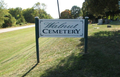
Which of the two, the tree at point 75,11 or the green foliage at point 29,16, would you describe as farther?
the tree at point 75,11

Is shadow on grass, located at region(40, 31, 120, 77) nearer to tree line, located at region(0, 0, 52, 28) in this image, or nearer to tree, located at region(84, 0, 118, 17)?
tree, located at region(84, 0, 118, 17)

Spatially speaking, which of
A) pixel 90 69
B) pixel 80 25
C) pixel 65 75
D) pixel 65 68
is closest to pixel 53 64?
pixel 65 68

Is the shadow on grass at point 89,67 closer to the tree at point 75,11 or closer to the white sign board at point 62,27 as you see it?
Answer: the white sign board at point 62,27

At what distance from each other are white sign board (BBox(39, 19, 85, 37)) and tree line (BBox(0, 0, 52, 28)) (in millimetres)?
31883

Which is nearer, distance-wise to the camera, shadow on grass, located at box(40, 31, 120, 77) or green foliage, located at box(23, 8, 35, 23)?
shadow on grass, located at box(40, 31, 120, 77)

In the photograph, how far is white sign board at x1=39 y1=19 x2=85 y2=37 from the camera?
4.71m

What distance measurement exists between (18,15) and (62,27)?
63776 millimetres

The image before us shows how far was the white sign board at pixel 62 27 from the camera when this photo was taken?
4715 millimetres

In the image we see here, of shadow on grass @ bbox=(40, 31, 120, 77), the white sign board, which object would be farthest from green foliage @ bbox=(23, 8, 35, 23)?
shadow on grass @ bbox=(40, 31, 120, 77)

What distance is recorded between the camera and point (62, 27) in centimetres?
477

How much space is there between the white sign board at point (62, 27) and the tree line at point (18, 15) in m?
31.9

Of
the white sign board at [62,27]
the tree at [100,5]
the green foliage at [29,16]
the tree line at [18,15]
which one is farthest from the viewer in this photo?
the green foliage at [29,16]

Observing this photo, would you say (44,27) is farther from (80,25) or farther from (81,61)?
(81,61)

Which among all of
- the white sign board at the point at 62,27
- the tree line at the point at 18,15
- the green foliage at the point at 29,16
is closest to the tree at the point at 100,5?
the white sign board at the point at 62,27
